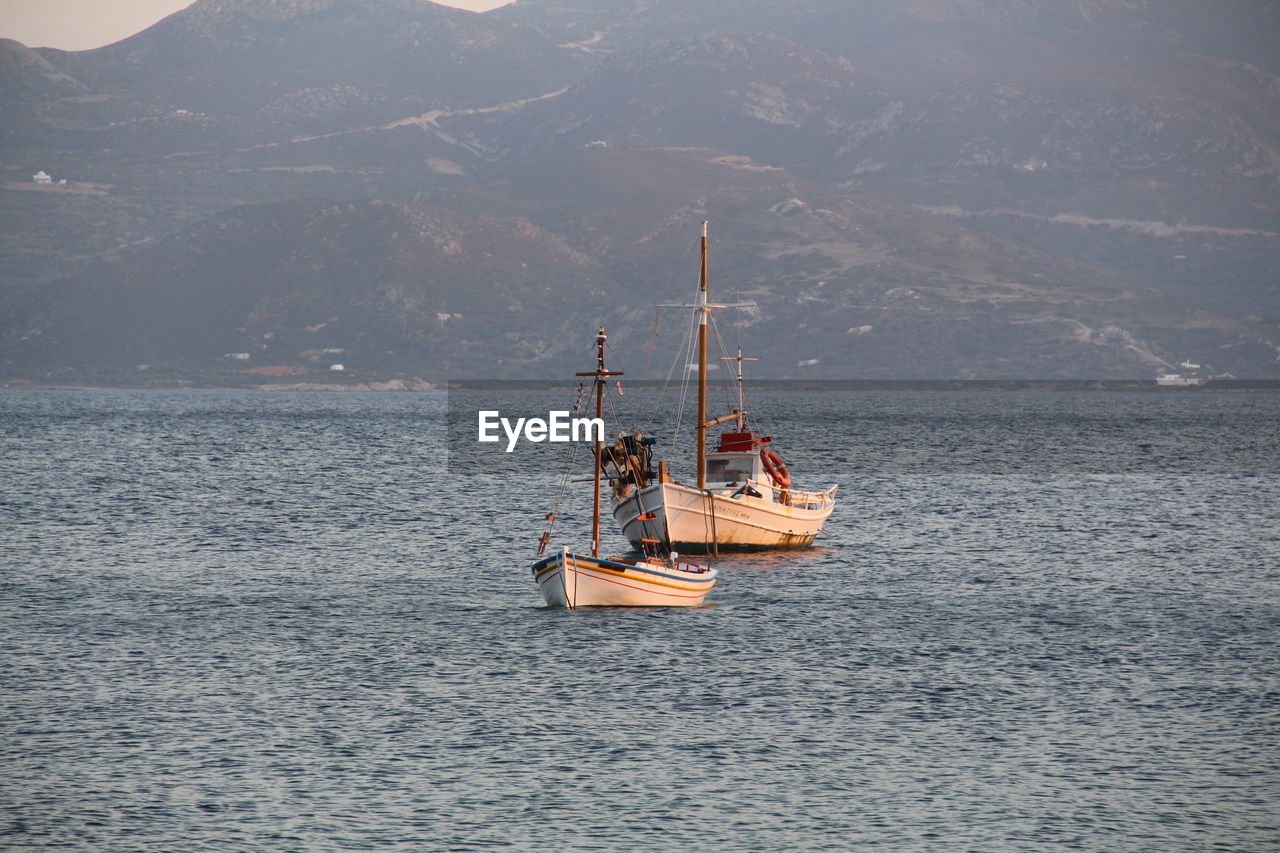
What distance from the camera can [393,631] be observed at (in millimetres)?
50125

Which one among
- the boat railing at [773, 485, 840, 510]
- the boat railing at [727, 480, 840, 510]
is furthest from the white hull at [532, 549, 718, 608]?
the boat railing at [773, 485, 840, 510]

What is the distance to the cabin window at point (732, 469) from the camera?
7294cm

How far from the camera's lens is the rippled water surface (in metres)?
30.7

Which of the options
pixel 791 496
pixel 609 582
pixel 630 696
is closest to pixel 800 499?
pixel 791 496

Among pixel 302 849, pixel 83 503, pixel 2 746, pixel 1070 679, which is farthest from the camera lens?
pixel 83 503

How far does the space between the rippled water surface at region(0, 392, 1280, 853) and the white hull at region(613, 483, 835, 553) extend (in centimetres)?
165

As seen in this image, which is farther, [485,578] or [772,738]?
[485,578]

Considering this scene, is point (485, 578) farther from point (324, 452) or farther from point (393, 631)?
point (324, 452)

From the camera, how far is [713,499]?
68688 millimetres

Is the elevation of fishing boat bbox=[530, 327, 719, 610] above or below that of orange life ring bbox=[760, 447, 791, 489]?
below

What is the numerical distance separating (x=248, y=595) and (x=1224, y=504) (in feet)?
241

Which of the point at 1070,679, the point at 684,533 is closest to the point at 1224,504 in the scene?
the point at 684,533

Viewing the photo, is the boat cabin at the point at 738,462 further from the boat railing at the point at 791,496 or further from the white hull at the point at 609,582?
the white hull at the point at 609,582

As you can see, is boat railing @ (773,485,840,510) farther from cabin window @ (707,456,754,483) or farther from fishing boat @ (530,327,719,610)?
fishing boat @ (530,327,719,610)
